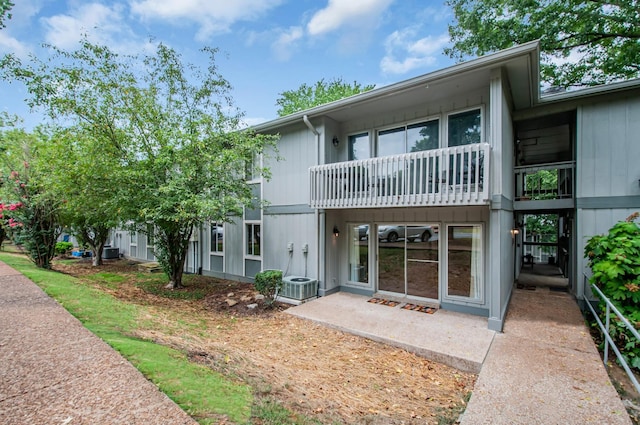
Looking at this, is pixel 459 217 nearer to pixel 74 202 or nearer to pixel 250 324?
pixel 250 324

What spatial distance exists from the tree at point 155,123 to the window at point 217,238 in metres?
2.34

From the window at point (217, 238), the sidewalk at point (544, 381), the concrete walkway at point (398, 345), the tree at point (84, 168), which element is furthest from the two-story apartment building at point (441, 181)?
the tree at point (84, 168)

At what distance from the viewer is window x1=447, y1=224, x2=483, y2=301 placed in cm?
664

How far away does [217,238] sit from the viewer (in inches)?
447

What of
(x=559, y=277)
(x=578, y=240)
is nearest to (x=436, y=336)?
(x=578, y=240)

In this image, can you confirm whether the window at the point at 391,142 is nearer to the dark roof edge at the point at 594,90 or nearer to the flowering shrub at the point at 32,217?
the dark roof edge at the point at 594,90

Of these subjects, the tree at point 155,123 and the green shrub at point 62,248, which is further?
the green shrub at point 62,248

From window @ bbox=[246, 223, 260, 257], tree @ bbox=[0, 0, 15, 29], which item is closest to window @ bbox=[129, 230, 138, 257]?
window @ bbox=[246, 223, 260, 257]

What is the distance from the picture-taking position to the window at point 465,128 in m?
6.76

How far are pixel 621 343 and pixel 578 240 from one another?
8.71 ft

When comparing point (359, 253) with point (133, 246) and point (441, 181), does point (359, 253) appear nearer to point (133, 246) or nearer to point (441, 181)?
point (441, 181)

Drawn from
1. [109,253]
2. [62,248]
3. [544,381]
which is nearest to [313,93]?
[109,253]

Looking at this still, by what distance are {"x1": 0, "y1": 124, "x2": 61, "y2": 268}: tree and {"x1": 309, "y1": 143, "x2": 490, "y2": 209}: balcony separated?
Result: 9100 mm

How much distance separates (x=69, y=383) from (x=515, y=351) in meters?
6.16
